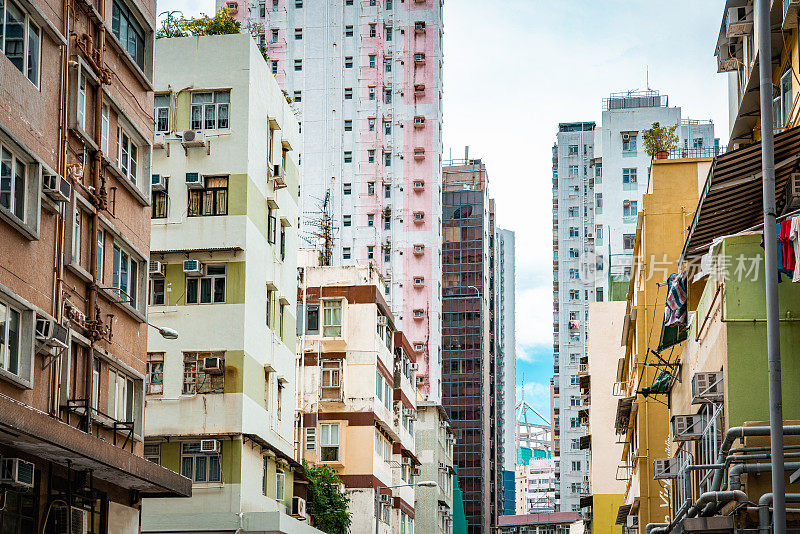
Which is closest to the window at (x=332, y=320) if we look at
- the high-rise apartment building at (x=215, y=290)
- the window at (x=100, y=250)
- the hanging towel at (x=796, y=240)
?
the high-rise apartment building at (x=215, y=290)

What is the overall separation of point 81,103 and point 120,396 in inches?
223

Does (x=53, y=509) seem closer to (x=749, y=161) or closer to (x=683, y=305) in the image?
(x=749, y=161)

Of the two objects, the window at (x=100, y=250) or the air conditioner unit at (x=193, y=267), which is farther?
the air conditioner unit at (x=193, y=267)

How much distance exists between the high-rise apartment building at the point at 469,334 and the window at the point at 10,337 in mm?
115817

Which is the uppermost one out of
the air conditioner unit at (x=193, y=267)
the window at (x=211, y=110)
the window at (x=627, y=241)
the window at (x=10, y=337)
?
the window at (x=627, y=241)

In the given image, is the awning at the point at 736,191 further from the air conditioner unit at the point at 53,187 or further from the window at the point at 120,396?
the window at the point at 120,396

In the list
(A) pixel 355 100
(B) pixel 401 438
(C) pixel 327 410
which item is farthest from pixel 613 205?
(C) pixel 327 410

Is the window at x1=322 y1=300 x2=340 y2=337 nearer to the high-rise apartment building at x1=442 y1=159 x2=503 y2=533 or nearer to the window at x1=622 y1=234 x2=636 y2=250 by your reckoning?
the window at x1=622 y1=234 x2=636 y2=250

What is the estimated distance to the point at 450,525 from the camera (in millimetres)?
77875

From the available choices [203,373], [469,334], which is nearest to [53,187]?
[203,373]

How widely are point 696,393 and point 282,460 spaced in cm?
1745

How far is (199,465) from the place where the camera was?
1289 inches

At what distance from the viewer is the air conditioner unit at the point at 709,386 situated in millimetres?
22188

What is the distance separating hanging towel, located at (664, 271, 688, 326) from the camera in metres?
28.5
